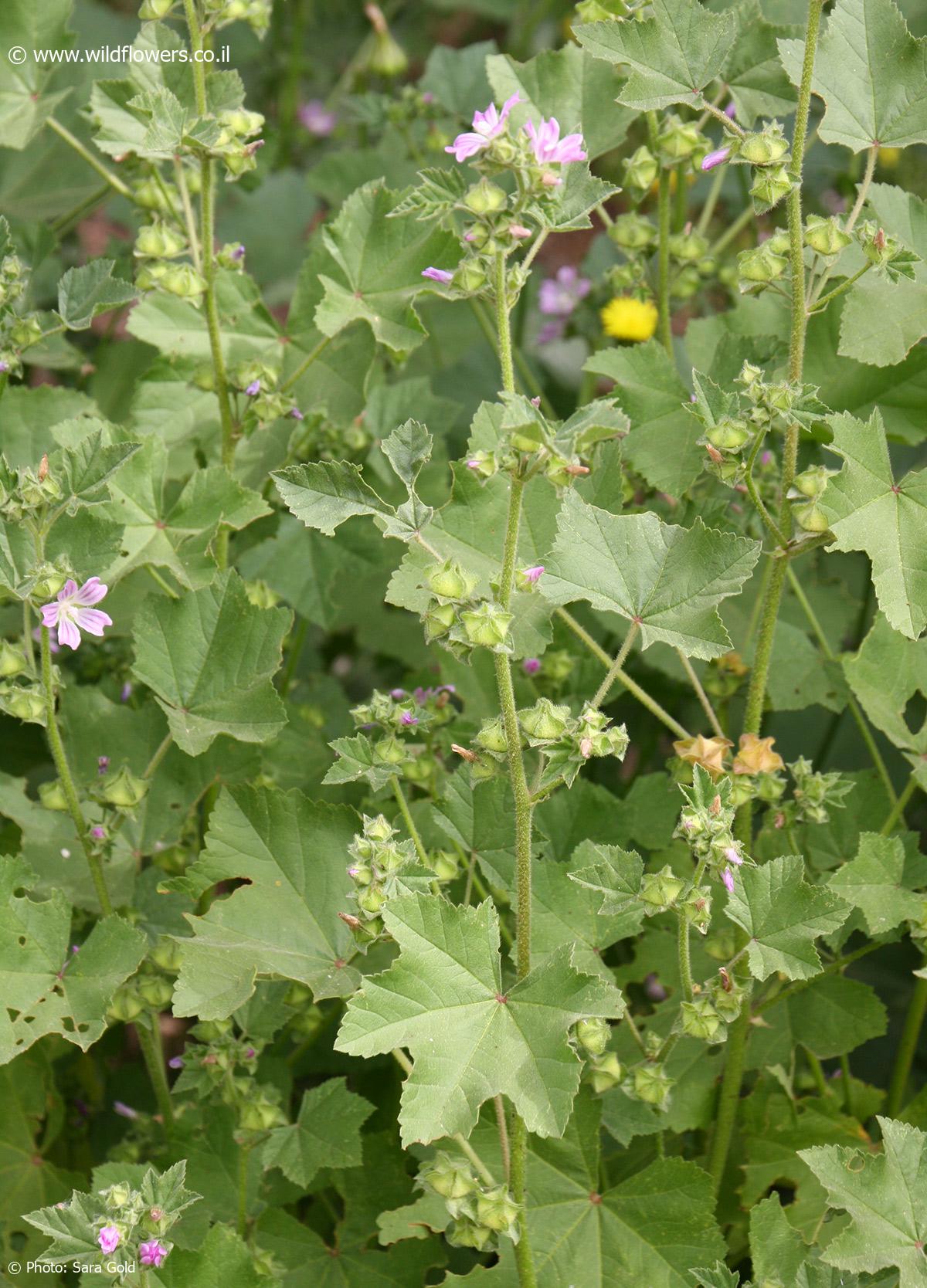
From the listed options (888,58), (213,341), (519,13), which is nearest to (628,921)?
(213,341)

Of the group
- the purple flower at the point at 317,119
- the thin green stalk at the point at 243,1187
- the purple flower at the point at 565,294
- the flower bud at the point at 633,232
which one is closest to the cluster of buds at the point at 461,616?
the thin green stalk at the point at 243,1187

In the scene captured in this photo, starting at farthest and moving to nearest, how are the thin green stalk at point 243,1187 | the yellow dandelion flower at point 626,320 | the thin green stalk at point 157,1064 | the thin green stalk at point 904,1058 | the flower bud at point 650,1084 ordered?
the yellow dandelion flower at point 626,320
the thin green stalk at point 904,1058
the thin green stalk at point 157,1064
the thin green stalk at point 243,1187
the flower bud at point 650,1084

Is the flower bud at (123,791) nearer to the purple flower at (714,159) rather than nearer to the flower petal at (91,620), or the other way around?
the flower petal at (91,620)

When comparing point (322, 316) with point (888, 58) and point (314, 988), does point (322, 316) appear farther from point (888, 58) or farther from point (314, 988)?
point (314, 988)

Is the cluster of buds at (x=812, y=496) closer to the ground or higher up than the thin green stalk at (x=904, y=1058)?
higher up

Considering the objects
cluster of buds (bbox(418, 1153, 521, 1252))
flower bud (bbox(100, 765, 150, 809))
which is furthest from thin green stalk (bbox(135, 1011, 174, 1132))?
cluster of buds (bbox(418, 1153, 521, 1252))

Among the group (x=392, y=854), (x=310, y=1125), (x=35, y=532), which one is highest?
(x=35, y=532)
